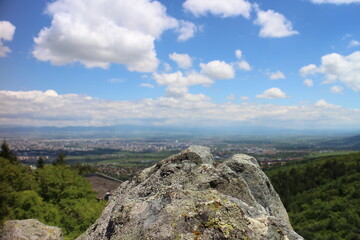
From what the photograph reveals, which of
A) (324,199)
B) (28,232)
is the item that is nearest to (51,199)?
(28,232)

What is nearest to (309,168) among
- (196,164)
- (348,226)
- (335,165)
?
(335,165)

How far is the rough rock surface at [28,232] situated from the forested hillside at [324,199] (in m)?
31.9

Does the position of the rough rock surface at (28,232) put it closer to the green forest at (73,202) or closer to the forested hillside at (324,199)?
the green forest at (73,202)

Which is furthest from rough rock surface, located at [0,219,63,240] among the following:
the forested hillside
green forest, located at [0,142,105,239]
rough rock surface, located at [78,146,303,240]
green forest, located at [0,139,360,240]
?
the forested hillside

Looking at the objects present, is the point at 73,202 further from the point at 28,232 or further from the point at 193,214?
the point at 193,214

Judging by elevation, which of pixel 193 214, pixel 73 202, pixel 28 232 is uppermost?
pixel 193 214

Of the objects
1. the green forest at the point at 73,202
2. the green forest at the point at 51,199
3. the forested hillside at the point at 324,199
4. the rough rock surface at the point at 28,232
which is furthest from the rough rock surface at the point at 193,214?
the forested hillside at the point at 324,199

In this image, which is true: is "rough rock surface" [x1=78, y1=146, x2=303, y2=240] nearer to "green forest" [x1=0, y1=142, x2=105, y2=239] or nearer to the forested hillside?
"green forest" [x1=0, y1=142, x2=105, y2=239]

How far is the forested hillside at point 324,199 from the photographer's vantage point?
39.0 m

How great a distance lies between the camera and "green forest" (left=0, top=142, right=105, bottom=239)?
80.5ft

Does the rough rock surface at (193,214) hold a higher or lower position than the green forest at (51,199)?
higher

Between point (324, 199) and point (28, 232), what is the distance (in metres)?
63.4

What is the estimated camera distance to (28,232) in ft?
43.0

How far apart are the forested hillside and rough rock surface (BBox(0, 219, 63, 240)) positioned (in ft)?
104
